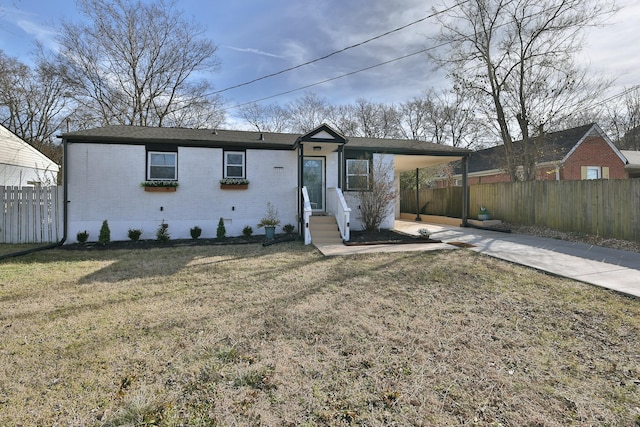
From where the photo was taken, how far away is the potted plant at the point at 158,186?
959cm

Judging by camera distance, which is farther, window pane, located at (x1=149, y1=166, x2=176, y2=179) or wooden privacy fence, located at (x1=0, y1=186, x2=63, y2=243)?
window pane, located at (x1=149, y1=166, x2=176, y2=179)

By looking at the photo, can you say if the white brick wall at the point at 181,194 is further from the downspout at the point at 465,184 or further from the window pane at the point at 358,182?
the downspout at the point at 465,184

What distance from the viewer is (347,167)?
11.4 metres

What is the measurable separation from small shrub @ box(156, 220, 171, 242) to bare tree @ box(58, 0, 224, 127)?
45.8 feet

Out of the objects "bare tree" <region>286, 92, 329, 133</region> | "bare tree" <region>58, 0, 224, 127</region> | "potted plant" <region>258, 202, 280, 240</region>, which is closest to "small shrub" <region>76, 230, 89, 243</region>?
"potted plant" <region>258, 202, 280, 240</region>

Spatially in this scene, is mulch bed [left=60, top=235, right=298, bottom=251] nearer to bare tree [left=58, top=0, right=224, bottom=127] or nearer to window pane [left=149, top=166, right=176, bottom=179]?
window pane [left=149, top=166, right=176, bottom=179]

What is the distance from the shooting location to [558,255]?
279 inches

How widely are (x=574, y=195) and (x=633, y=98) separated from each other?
2059 centimetres

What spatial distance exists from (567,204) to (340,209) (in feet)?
24.5

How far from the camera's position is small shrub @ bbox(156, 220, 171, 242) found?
944 centimetres

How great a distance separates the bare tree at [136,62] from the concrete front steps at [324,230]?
15524mm

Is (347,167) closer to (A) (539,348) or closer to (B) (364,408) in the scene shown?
(A) (539,348)

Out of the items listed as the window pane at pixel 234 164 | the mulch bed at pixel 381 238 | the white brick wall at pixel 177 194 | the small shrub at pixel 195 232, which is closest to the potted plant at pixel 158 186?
the white brick wall at pixel 177 194

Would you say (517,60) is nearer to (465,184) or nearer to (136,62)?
(465,184)
